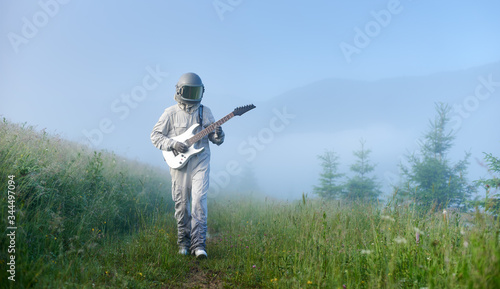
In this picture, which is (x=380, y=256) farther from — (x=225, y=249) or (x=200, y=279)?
(x=225, y=249)

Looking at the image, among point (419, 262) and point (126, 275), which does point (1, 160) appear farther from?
point (419, 262)

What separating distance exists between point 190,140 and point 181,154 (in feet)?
1.04

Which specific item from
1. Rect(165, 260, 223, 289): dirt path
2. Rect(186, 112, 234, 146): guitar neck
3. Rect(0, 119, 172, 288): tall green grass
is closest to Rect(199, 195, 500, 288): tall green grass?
Rect(165, 260, 223, 289): dirt path

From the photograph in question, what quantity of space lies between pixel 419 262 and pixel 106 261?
4380mm

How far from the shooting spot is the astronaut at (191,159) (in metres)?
A: 5.69

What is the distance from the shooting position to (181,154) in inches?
231

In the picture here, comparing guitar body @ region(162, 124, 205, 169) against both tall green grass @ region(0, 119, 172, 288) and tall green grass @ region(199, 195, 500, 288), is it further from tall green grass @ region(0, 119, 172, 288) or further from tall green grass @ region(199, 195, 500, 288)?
tall green grass @ region(199, 195, 500, 288)

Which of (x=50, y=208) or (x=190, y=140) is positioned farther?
(x=190, y=140)

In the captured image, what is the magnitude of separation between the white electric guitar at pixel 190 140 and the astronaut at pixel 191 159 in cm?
9

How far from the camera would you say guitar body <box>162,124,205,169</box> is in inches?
228

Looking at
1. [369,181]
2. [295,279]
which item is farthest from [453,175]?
[295,279]

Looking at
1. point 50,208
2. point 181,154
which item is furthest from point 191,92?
point 50,208

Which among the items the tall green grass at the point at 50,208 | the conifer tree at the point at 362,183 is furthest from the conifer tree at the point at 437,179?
the tall green grass at the point at 50,208

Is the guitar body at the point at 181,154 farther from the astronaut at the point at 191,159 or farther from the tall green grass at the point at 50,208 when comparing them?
the tall green grass at the point at 50,208
